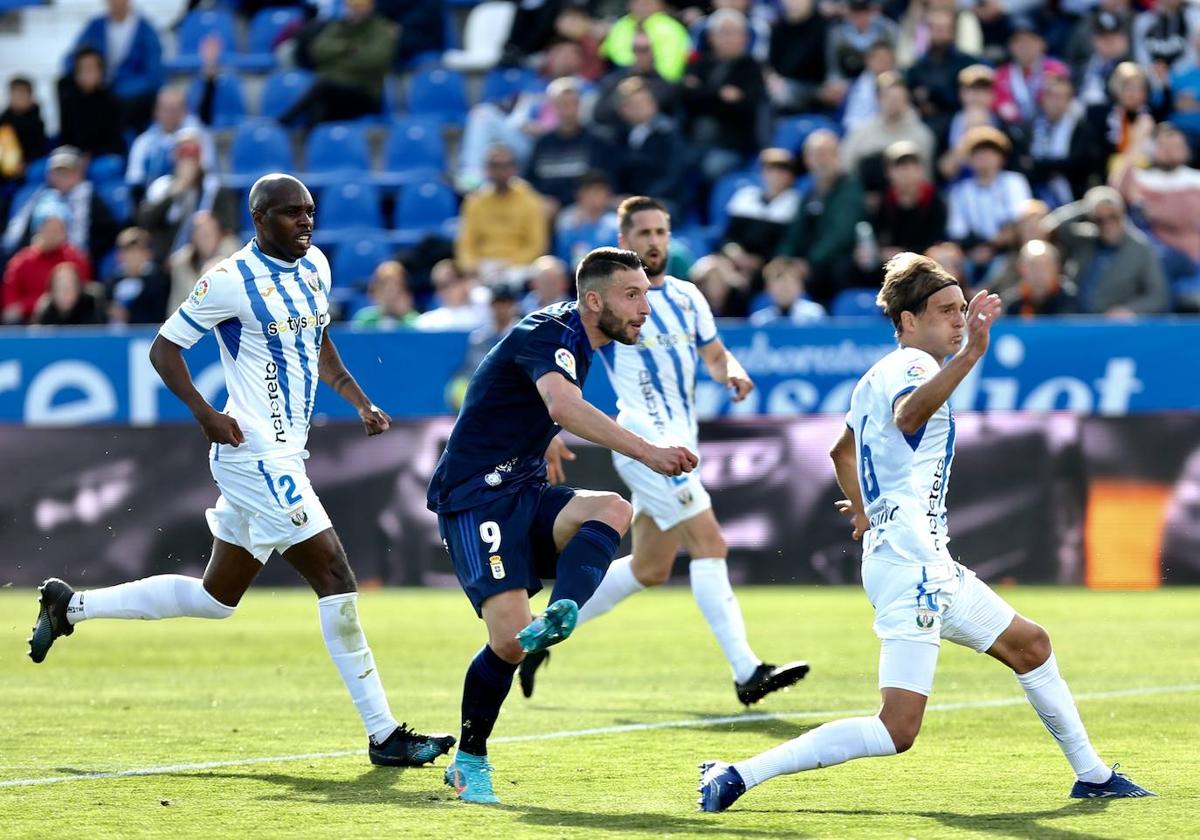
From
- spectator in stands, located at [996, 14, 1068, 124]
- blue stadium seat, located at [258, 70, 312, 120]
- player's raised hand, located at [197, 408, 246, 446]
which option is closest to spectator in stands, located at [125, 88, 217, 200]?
blue stadium seat, located at [258, 70, 312, 120]

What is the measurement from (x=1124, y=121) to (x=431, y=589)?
25.8ft

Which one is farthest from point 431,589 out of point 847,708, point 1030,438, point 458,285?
point 847,708

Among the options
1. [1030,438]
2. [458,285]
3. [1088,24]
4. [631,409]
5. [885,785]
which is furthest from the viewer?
[1088,24]

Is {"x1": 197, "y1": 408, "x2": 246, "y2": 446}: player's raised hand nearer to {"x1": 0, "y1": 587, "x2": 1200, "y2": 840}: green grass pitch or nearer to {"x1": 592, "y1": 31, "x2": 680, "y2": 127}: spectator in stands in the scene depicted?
{"x1": 0, "y1": 587, "x2": 1200, "y2": 840}: green grass pitch

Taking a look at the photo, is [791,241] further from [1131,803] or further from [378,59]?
[1131,803]

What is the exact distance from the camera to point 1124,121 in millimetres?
18391

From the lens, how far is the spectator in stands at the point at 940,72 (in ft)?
62.8

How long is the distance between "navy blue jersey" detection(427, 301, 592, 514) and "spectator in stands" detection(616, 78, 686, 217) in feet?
39.1

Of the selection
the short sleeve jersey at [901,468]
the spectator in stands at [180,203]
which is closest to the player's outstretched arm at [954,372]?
the short sleeve jersey at [901,468]

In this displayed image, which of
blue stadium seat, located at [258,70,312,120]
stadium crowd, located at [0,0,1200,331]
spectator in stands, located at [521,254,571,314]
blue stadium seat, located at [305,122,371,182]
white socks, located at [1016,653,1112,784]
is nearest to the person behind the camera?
white socks, located at [1016,653,1112,784]

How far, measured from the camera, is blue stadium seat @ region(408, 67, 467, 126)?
72.2ft

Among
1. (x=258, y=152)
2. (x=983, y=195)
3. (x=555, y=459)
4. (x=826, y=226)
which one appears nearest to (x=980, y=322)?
(x=555, y=459)

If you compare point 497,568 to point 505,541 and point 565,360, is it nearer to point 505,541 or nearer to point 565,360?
point 505,541

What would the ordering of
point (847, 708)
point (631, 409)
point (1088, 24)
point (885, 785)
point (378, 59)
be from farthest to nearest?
1. point (378, 59)
2. point (1088, 24)
3. point (631, 409)
4. point (847, 708)
5. point (885, 785)
